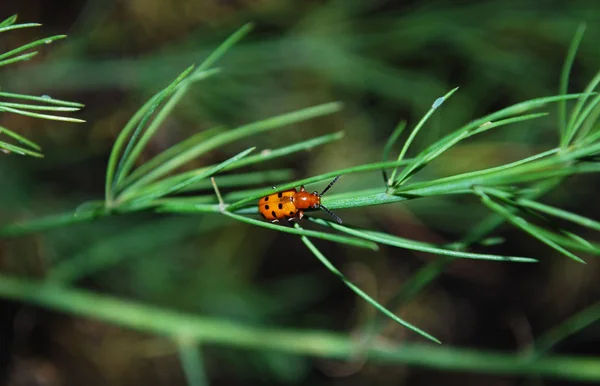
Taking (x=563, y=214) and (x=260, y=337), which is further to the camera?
(x=260, y=337)

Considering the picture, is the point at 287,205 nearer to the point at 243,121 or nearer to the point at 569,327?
the point at 569,327

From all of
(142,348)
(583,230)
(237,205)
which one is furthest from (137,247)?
(583,230)

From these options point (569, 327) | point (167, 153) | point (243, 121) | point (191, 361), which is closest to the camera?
point (167, 153)

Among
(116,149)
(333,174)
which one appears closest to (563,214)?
(333,174)

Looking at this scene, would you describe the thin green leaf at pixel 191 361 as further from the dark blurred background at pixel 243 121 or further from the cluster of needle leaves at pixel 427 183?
the cluster of needle leaves at pixel 427 183

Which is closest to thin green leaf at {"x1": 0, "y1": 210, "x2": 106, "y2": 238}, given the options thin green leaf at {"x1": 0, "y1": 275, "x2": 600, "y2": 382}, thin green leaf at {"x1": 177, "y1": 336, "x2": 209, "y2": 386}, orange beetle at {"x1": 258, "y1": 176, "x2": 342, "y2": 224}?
orange beetle at {"x1": 258, "y1": 176, "x2": 342, "y2": 224}

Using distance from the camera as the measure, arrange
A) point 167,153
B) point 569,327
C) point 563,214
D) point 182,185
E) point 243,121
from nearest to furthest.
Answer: point 563,214 → point 182,185 → point 167,153 → point 569,327 → point 243,121
